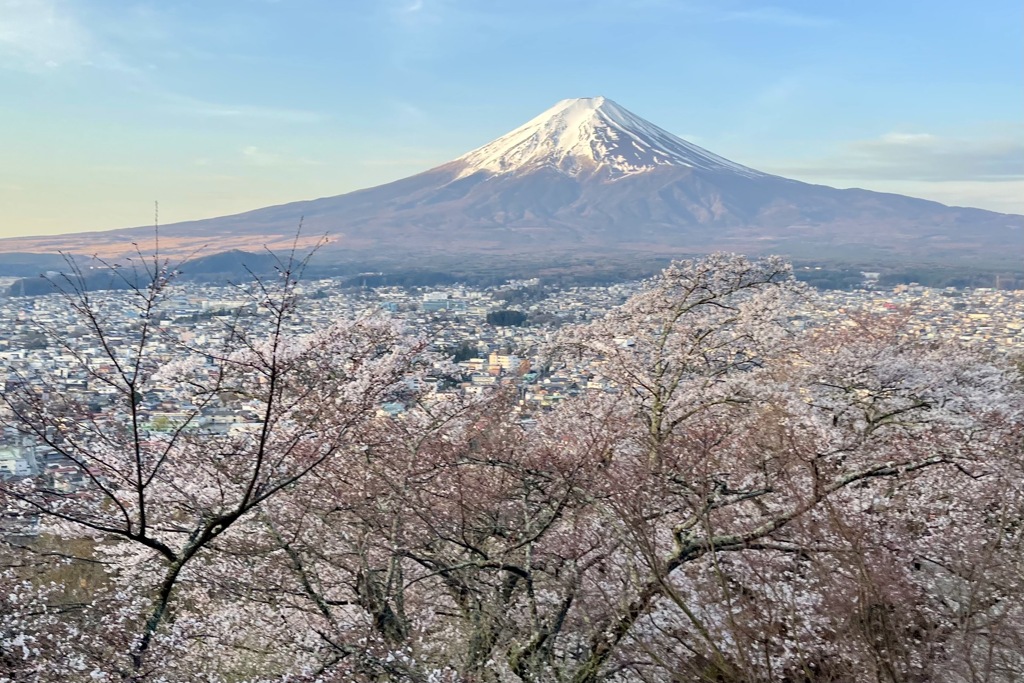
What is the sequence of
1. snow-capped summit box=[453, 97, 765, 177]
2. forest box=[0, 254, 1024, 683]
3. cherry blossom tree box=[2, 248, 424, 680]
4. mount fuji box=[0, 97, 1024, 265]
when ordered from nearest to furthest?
1. forest box=[0, 254, 1024, 683]
2. cherry blossom tree box=[2, 248, 424, 680]
3. mount fuji box=[0, 97, 1024, 265]
4. snow-capped summit box=[453, 97, 765, 177]

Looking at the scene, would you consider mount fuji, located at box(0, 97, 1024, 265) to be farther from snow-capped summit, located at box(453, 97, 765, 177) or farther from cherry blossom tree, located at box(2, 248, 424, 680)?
cherry blossom tree, located at box(2, 248, 424, 680)

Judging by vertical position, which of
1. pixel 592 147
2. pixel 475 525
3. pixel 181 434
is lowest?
pixel 475 525

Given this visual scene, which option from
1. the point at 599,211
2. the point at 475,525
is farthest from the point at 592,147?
the point at 475,525

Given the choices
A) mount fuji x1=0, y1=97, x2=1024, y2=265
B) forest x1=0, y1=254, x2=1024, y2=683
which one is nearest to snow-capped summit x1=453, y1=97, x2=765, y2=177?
mount fuji x1=0, y1=97, x2=1024, y2=265

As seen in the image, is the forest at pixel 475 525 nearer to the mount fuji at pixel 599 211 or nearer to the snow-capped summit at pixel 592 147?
the mount fuji at pixel 599 211

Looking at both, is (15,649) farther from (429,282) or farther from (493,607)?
(429,282)

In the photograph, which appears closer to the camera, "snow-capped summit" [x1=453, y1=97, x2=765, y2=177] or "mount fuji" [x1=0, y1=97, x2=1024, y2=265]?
"mount fuji" [x1=0, y1=97, x2=1024, y2=265]

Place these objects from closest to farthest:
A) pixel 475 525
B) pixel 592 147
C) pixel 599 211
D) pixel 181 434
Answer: pixel 181 434, pixel 475 525, pixel 599 211, pixel 592 147

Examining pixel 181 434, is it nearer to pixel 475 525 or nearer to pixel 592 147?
pixel 475 525
